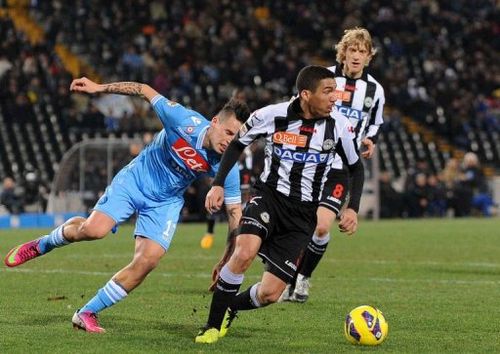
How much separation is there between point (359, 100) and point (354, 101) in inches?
2.1

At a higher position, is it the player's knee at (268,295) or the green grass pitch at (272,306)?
the player's knee at (268,295)

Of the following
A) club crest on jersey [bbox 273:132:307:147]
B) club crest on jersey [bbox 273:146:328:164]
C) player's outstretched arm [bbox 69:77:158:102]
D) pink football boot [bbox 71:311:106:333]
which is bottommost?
pink football boot [bbox 71:311:106:333]

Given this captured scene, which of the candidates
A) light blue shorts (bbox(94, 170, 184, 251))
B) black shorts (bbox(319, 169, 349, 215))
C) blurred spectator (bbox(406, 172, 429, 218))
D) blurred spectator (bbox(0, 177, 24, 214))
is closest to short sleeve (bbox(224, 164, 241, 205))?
light blue shorts (bbox(94, 170, 184, 251))

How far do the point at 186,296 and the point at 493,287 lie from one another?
3.65 metres

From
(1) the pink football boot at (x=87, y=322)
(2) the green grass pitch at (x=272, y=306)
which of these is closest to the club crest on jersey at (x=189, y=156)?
(2) the green grass pitch at (x=272, y=306)

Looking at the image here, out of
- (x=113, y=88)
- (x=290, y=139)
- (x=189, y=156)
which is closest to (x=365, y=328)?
(x=290, y=139)

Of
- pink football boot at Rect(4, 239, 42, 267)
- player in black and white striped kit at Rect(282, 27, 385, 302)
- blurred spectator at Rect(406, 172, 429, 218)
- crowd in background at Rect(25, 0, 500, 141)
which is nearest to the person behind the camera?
pink football boot at Rect(4, 239, 42, 267)

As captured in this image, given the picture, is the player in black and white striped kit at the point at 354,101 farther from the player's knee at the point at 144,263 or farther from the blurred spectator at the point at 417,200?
the blurred spectator at the point at 417,200

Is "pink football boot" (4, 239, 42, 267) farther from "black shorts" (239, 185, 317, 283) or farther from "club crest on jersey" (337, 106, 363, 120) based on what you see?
"club crest on jersey" (337, 106, 363, 120)

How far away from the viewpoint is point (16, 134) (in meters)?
29.7

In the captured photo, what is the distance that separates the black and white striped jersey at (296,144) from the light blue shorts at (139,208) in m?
0.91

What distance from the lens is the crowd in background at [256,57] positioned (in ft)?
102

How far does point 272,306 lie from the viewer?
11141 millimetres

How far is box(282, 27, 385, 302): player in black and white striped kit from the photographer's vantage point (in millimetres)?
11578
